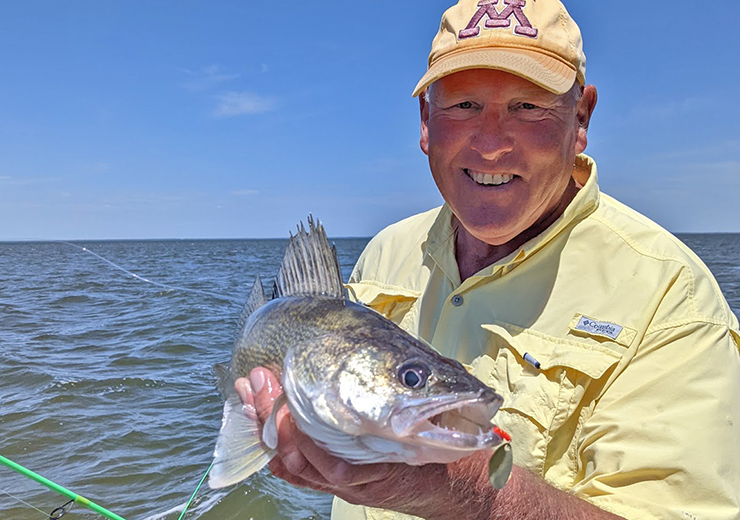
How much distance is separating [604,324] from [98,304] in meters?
18.0

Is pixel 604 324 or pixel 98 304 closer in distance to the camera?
pixel 604 324

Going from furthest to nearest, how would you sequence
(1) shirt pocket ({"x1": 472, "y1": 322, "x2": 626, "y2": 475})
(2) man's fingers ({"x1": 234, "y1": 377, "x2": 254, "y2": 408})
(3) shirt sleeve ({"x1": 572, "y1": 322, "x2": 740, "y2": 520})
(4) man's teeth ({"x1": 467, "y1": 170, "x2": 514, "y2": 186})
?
1. (4) man's teeth ({"x1": 467, "y1": 170, "x2": 514, "y2": 186})
2. (1) shirt pocket ({"x1": 472, "y1": 322, "x2": 626, "y2": 475})
3. (2) man's fingers ({"x1": 234, "y1": 377, "x2": 254, "y2": 408})
4. (3) shirt sleeve ({"x1": 572, "y1": 322, "x2": 740, "y2": 520})

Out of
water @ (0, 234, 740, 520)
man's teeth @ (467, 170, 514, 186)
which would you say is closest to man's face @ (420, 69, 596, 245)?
man's teeth @ (467, 170, 514, 186)

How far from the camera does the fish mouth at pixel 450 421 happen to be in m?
1.40

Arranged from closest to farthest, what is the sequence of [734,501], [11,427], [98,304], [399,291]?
[734,501] < [399,291] < [11,427] < [98,304]

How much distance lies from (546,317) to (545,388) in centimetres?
29

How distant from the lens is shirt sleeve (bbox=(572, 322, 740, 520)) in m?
1.80

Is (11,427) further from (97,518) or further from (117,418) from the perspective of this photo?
(97,518)

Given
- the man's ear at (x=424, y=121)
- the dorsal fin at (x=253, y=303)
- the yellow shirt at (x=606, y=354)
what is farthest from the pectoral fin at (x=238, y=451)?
the man's ear at (x=424, y=121)

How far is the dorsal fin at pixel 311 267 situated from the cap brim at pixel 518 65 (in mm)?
826

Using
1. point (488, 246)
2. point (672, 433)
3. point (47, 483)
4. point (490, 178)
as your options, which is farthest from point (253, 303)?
point (47, 483)

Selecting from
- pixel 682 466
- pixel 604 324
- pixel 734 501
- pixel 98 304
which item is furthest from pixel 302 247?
pixel 98 304

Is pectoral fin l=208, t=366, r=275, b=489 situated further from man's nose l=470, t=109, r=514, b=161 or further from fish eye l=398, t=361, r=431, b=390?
man's nose l=470, t=109, r=514, b=161

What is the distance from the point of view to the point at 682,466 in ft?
5.95
